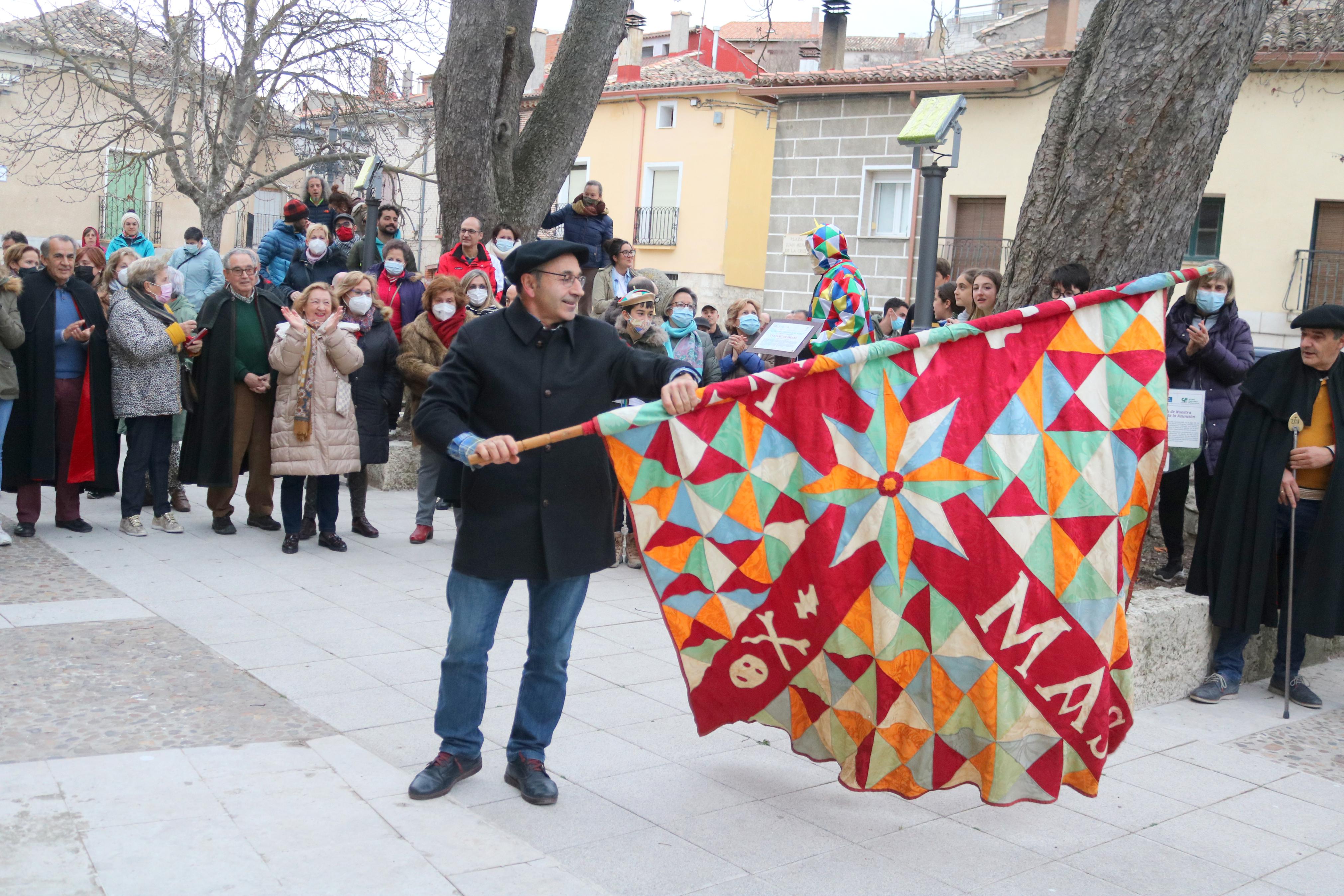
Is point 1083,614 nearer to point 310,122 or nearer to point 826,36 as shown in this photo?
point 310,122

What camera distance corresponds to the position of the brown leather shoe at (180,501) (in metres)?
9.73

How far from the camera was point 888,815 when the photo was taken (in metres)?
4.43

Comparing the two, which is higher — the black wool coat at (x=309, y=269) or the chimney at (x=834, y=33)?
the chimney at (x=834, y=33)

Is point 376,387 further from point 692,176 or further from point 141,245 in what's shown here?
point 692,176

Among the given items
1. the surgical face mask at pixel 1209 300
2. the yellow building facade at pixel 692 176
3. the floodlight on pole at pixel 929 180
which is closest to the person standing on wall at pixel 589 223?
the floodlight on pole at pixel 929 180

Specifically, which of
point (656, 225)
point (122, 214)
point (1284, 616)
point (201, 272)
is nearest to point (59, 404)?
point (201, 272)

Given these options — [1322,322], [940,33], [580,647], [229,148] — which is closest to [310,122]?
[229,148]

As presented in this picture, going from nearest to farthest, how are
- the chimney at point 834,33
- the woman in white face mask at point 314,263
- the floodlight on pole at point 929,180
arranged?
the floodlight on pole at point 929,180, the woman in white face mask at point 314,263, the chimney at point 834,33

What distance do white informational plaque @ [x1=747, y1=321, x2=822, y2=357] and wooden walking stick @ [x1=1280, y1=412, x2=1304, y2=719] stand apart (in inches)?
121

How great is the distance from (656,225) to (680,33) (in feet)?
43.4

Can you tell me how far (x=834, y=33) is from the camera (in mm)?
28172

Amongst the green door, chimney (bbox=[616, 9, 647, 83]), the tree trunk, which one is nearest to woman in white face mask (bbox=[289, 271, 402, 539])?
the tree trunk

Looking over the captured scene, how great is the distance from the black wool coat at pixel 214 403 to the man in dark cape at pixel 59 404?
575 mm

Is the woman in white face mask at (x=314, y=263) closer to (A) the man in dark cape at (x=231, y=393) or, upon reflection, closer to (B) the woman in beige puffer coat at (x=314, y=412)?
(A) the man in dark cape at (x=231, y=393)
